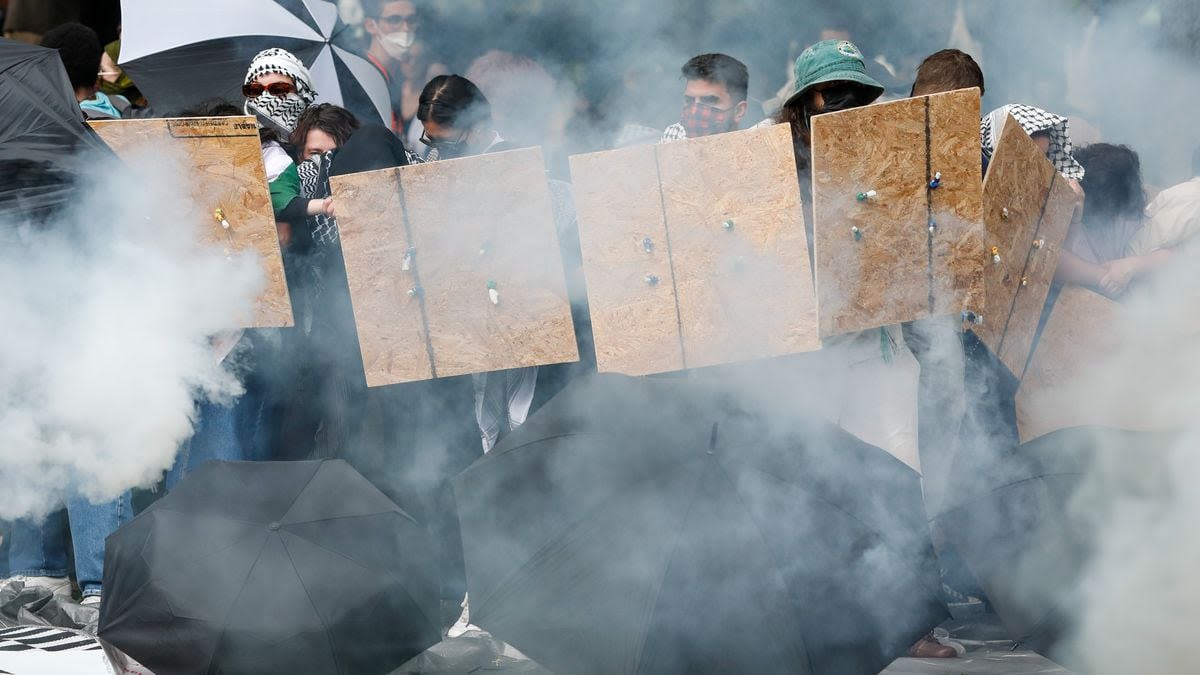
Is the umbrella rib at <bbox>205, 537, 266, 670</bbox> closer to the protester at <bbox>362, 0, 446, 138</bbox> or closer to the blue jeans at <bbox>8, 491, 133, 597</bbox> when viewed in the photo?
the blue jeans at <bbox>8, 491, 133, 597</bbox>

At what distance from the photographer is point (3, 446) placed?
13.5ft

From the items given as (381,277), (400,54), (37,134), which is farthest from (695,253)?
(400,54)

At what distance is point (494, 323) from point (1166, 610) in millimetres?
1985

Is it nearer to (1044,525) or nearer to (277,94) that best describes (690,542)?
(1044,525)

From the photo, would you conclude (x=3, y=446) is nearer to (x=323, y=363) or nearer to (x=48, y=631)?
(x=48, y=631)

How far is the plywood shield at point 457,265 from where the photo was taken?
159 inches

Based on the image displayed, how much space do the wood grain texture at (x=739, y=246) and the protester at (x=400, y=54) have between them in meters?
1.77

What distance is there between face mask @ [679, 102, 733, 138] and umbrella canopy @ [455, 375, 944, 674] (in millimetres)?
1342

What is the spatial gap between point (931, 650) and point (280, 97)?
2.88m

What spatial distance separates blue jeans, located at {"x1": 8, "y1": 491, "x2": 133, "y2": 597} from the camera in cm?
433

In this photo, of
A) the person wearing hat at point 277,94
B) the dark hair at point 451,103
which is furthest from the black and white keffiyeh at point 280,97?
the dark hair at point 451,103

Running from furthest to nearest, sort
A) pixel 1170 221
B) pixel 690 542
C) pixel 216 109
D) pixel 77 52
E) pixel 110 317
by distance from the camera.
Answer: pixel 77 52 → pixel 216 109 → pixel 1170 221 → pixel 110 317 → pixel 690 542

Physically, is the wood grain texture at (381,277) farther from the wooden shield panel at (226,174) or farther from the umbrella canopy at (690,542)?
the umbrella canopy at (690,542)

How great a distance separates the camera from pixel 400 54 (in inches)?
221
